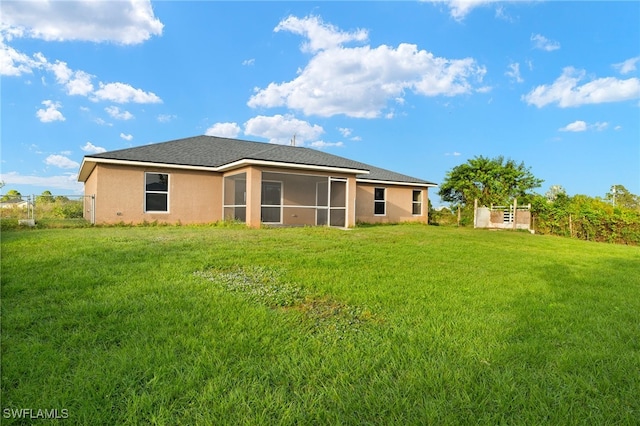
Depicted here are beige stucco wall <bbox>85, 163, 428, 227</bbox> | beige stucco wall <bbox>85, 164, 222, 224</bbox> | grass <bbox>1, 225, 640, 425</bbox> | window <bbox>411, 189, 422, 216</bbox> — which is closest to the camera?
grass <bbox>1, 225, 640, 425</bbox>

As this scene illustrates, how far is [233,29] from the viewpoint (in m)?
12.1

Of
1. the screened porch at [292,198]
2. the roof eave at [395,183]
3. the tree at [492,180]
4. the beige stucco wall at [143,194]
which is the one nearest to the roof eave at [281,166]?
the screened porch at [292,198]

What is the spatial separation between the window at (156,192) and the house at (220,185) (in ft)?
0.12

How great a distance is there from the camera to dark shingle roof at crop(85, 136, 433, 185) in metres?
13.0

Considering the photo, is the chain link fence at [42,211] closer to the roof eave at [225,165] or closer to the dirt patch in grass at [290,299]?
the roof eave at [225,165]

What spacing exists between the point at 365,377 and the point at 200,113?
17966mm

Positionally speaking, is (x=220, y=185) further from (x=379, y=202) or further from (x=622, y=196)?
(x=622, y=196)

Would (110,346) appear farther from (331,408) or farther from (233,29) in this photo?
(233,29)

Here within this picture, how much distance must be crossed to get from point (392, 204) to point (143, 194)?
12.8 meters

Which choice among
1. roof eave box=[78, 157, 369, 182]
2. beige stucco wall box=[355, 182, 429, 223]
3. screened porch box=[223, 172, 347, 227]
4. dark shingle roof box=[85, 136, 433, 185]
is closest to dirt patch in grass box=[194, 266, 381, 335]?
roof eave box=[78, 157, 369, 182]

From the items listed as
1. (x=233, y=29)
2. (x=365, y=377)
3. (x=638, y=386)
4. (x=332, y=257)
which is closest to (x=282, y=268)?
(x=332, y=257)

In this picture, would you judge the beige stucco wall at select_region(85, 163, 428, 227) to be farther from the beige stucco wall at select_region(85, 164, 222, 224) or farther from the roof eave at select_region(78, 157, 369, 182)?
the roof eave at select_region(78, 157, 369, 182)

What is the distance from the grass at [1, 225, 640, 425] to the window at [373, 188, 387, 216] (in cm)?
1318

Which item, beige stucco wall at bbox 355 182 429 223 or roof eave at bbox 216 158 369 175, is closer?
roof eave at bbox 216 158 369 175
